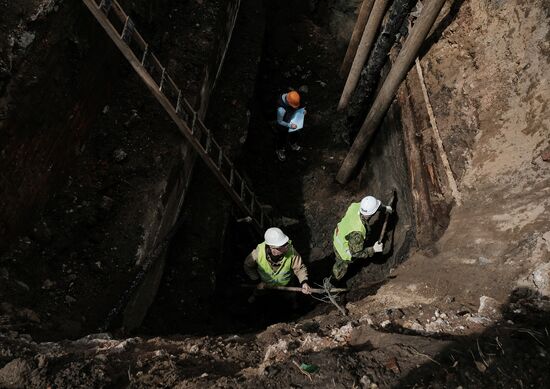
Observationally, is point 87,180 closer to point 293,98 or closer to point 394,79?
point 293,98

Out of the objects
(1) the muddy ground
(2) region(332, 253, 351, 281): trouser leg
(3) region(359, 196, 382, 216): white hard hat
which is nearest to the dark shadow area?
(1) the muddy ground

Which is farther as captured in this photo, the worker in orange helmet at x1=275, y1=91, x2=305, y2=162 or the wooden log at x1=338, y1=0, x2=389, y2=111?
the worker in orange helmet at x1=275, y1=91, x2=305, y2=162

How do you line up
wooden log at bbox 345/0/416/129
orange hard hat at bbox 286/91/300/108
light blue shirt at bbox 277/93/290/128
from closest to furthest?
wooden log at bbox 345/0/416/129 < orange hard hat at bbox 286/91/300/108 < light blue shirt at bbox 277/93/290/128

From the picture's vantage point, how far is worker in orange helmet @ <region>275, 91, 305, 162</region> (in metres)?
6.47

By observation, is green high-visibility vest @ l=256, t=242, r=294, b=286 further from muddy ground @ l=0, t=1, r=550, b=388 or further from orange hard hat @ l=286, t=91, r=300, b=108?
orange hard hat @ l=286, t=91, r=300, b=108

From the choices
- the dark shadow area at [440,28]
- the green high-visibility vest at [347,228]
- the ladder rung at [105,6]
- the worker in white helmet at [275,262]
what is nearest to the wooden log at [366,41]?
the dark shadow area at [440,28]

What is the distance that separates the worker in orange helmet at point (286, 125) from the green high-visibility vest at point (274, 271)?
8.92ft

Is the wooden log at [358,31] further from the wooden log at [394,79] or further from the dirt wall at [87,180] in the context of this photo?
the dirt wall at [87,180]

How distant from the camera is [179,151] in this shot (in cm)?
498

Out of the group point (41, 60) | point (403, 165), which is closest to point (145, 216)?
point (41, 60)

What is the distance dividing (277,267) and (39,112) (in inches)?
110

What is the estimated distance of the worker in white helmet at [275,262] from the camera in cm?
430

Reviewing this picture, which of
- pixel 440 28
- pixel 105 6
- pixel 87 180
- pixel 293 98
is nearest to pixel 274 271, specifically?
pixel 87 180

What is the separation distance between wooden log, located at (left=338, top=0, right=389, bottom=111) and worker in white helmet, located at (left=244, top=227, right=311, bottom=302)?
11.0 ft
